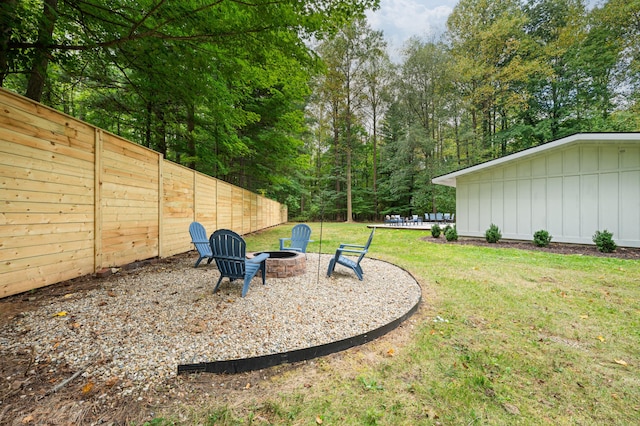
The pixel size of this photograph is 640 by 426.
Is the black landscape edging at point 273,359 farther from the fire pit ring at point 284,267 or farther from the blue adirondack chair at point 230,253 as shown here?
the fire pit ring at point 284,267

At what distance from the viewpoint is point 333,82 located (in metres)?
20.4

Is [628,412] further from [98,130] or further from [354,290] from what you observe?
[98,130]

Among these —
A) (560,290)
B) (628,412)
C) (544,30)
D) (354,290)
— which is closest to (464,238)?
(560,290)

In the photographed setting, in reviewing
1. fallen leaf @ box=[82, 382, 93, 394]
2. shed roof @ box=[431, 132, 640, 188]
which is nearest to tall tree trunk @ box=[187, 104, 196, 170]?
fallen leaf @ box=[82, 382, 93, 394]

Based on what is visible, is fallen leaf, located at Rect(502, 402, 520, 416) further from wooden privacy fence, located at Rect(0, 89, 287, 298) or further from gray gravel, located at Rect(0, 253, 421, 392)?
wooden privacy fence, located at Rect(0, 89, 287, 298)

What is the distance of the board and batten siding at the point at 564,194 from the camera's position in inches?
295

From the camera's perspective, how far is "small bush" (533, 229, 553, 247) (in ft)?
27.3

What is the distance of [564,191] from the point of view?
8.49 m

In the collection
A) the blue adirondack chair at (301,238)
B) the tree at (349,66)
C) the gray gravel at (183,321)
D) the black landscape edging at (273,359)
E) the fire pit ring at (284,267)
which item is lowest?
the black landscape edging at (273,359)

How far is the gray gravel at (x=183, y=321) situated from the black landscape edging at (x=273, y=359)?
0.18ft

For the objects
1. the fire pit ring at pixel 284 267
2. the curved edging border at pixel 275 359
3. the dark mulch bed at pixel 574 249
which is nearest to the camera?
the curved edging border at pixel 275 359

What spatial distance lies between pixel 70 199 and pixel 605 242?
12516 millimetres

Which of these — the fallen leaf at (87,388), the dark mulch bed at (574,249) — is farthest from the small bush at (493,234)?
the fallen leaf at (87,388)

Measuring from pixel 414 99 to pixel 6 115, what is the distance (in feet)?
80.1
